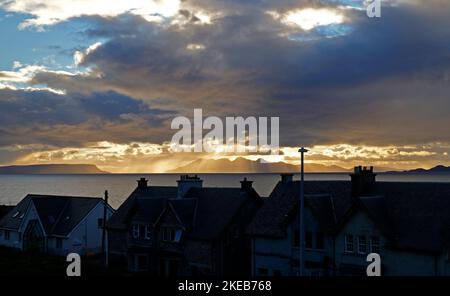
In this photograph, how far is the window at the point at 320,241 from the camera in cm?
3942

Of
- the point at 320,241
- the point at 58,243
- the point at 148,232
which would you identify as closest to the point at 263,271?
the point at 320,241

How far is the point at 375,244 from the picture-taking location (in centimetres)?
3584

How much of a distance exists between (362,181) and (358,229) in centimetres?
432

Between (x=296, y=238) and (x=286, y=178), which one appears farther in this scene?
(x=286, y=178)

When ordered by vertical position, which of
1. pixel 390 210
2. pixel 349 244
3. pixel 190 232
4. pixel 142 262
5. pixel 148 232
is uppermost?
pixel 390 210

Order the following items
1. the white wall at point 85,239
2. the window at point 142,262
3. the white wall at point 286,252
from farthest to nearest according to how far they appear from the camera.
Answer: the white wall at point 85,239 → the window at point 142,262 → the white wall at point 286,252

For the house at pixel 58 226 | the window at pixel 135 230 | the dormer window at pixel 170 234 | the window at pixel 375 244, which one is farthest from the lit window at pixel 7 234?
the window at pixel 375 244

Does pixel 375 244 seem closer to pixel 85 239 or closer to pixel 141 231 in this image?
pixel 141 231

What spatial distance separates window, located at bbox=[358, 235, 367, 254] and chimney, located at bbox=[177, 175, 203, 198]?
2149 cm

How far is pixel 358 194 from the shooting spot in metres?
39.7

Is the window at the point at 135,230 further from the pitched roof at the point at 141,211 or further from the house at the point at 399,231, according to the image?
the house at the point at 399,231
